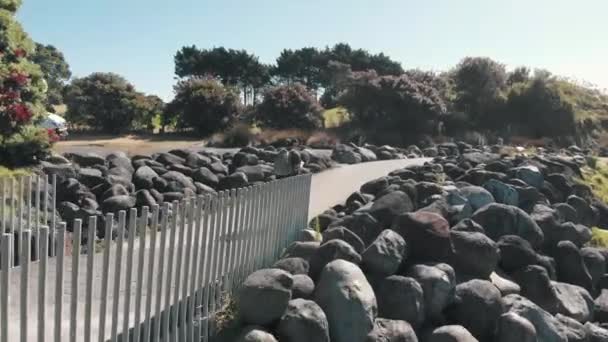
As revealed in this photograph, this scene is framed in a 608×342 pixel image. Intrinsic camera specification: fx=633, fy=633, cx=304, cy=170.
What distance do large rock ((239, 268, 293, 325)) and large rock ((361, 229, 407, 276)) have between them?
161cm

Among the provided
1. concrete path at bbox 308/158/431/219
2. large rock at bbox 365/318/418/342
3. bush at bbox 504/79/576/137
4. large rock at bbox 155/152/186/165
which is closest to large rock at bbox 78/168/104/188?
large rock at bbox 155/152/186/165

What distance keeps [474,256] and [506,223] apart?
230 centimetres

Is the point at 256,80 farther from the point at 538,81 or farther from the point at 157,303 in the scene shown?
the point at 157,303

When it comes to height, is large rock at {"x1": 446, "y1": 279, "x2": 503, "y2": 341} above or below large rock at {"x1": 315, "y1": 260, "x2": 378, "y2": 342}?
below

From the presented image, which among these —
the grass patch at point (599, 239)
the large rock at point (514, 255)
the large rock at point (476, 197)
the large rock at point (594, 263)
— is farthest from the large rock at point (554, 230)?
the large rock at point (514, 255)

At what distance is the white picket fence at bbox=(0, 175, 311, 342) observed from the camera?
13.1ft

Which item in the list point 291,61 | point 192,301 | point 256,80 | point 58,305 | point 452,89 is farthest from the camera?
point 291,61

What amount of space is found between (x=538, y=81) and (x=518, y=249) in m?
24.5

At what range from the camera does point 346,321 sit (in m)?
6.20

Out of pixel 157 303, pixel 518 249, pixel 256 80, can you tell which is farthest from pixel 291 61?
pixel 157 303

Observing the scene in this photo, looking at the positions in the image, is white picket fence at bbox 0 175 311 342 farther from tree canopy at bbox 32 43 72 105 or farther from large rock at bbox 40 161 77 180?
tree canopy at bbox 32 43 72 105

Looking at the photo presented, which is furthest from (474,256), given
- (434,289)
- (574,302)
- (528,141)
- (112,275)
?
(528,141)

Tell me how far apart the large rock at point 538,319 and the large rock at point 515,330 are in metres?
0.27

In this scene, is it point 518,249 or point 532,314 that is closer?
point 532,314
